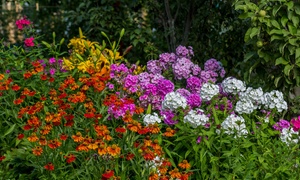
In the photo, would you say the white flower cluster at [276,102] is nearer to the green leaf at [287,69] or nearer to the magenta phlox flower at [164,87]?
the green leaf at [287,69]

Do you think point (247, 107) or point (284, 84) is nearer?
point (247, 107)

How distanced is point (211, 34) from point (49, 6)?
5.08 metres

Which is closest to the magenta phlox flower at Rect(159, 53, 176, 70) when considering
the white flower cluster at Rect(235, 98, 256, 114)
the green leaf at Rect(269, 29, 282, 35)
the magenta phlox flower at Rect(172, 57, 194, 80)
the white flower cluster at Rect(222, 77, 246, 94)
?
the magenta phlox flower at Rect(172, 57, 194, 80)

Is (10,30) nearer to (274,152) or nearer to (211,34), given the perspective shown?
(211,34)

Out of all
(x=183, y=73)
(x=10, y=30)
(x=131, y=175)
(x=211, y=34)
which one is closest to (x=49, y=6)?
(x=10, y=30)

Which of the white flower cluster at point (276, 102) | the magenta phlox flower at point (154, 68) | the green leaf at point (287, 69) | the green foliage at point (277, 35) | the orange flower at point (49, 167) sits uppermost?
the green foliage at point (277, 35)

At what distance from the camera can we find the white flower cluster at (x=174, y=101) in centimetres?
420

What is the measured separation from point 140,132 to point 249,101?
1.09 meters

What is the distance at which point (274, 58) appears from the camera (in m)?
4.88

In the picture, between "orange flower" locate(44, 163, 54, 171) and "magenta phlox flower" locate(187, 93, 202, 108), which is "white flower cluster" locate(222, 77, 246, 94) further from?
"orange flower" locate(44, 163, 54, 171)

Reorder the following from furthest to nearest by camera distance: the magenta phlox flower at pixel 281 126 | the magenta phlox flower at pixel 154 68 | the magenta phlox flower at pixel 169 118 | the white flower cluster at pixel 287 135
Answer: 1. the magenta phlox flower at pixel 154 68
2. the magenta phlox flower at pixel 281 126
3. the magenta phlox flower at pixel 169 118
4. the white flower cluster at pixel 287 135

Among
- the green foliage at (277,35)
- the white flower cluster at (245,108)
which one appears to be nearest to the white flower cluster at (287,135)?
the white flower cluster at (245,108)

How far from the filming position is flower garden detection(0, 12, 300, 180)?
3777mm

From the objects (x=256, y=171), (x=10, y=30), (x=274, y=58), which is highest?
(x=274, y=58)
